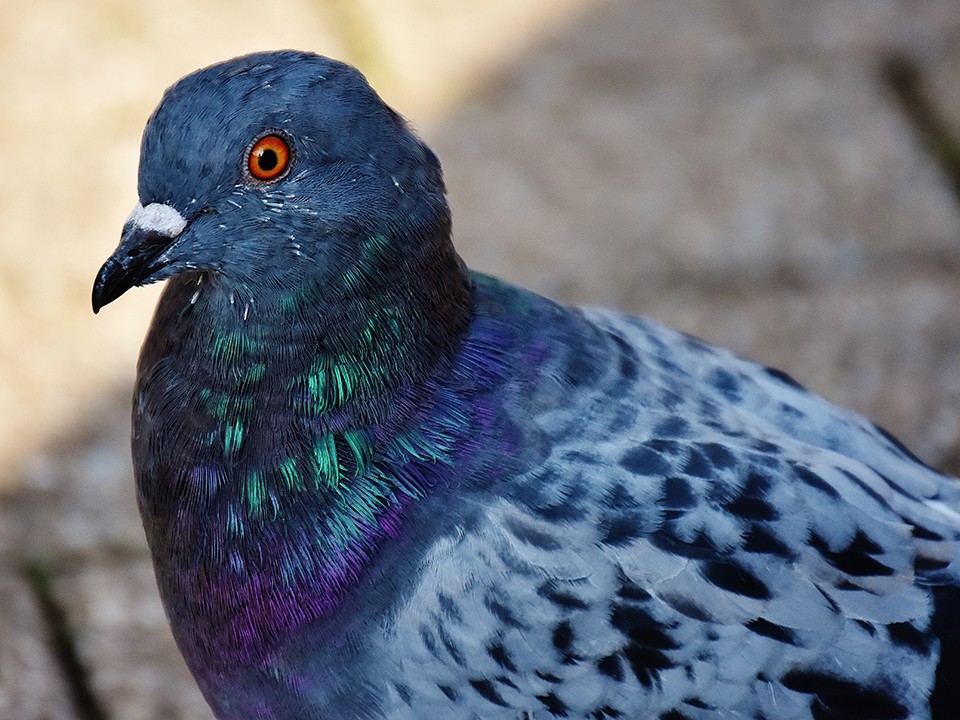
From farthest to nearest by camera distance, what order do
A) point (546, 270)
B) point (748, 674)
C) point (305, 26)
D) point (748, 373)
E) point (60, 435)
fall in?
point (305, 26)
point (546, 270)
point (60, 435)
point (748, 373)
point (748, 674)

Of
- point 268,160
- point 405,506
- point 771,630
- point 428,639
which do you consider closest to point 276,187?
point 268,160

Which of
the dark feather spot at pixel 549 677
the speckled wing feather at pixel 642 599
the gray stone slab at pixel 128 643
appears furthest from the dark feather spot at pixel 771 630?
the gray stone slab at pixel 128 643

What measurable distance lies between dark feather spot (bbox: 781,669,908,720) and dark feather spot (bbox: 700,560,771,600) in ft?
0.56

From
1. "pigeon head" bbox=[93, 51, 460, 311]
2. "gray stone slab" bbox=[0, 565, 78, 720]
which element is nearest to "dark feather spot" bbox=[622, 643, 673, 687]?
"pigeon head" bbox=[93, 51, 460, 311]

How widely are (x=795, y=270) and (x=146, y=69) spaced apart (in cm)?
281

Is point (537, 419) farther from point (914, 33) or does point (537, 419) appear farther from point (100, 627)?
point (914, 33)

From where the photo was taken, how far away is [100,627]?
11.9 ft

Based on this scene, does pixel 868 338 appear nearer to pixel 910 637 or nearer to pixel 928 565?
pixel 928 565

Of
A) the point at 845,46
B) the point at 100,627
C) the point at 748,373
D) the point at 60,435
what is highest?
the point at 845,46

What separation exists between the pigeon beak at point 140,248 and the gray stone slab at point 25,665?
4.43 feet

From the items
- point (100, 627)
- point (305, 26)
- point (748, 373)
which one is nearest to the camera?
point (748, 373)

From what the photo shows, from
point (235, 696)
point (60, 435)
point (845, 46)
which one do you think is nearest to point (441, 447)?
point (235, 696)

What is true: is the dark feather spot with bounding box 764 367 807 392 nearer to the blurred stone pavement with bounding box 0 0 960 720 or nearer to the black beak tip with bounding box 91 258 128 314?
the blurred stone pavement with bounding box 0 0 960 720

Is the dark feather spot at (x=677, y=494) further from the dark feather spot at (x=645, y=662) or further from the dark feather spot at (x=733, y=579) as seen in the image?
the dark feather spot at (x=645, y=662)
